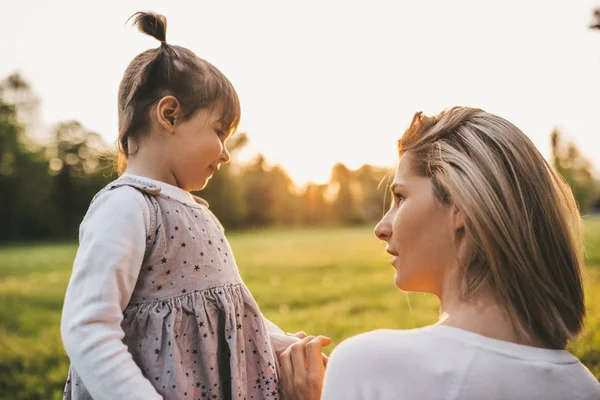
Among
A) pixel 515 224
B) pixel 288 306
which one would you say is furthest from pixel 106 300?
pixel 288 306

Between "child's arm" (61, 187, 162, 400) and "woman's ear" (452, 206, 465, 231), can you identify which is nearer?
"woman's ear" (452, 206, 465, 231)

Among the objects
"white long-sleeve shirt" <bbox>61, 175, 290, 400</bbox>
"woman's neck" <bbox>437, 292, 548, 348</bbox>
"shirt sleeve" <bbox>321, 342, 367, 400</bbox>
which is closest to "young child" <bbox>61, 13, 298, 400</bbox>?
"white long-sleeve shirt" <bbox>61, 175, 290, 400</bbox>

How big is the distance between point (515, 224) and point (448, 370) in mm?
423

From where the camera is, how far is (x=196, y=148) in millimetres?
1953

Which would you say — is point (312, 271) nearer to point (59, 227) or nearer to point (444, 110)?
point (444, 110)

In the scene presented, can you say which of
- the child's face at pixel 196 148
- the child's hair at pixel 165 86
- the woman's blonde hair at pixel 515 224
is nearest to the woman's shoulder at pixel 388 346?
the woman's blonde hair at pixel 515 224

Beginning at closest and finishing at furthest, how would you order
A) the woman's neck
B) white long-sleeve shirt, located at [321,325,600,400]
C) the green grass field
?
1. white long-sleeve shirt, located at [321,325,600,400]
2. the woman's neck
3. the green grass field

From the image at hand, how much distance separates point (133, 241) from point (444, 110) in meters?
1.05

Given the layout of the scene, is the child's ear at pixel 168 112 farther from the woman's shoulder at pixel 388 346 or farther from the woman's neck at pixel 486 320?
the woman's neck at pixel 486 320

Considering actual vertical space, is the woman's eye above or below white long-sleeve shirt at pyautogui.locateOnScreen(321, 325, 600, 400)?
above

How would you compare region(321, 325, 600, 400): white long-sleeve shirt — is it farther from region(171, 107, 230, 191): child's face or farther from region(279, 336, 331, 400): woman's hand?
region(171, 107, 230, 191): child's face

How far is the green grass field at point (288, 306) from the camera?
435 centimetres

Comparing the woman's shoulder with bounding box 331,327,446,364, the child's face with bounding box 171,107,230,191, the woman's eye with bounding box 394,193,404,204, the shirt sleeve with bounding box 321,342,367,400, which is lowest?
the shirt sleeve with bounding box 321,342,367,400

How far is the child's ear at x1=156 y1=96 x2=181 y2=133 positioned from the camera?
75.7 inches
